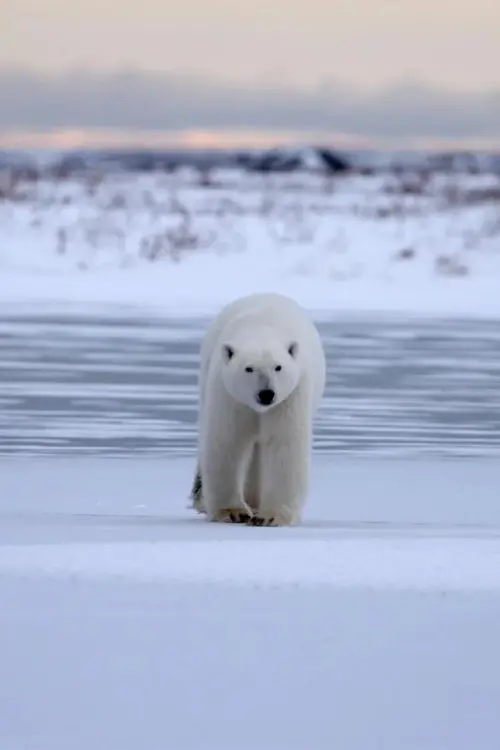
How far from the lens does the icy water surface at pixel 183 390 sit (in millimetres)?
6789

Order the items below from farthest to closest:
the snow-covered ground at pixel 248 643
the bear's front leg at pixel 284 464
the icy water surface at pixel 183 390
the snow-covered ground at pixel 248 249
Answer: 1. the snow-covered ground at pixel 248 249
2. the icy water surface at pixel 183 390
3. the bear's front leg at pixel 284 464
4. the snow-covered ground at pixel 248 643

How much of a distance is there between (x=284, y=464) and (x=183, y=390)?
375 centimetres

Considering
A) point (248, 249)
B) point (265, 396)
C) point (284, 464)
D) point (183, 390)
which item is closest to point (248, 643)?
point (265, 396)

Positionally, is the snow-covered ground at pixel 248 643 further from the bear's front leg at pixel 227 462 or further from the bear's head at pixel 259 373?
the bear's front leg at pixel 227 462

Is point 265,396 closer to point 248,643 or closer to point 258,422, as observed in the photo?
point 258,422

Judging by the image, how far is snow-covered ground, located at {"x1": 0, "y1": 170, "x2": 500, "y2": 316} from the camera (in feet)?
52.1

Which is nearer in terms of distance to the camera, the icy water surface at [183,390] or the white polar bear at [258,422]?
the white polar bear at [258,422]

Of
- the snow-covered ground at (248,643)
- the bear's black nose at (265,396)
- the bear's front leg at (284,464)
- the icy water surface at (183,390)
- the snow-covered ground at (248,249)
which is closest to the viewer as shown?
the snow-covered ground at (248,643)

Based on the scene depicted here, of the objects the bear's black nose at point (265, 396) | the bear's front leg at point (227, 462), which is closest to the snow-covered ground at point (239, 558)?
the bear's front leg at point (227, 462)

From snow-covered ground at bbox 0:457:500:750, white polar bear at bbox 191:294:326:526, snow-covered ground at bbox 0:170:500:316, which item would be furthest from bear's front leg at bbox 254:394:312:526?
snow-covered ground at bbox 0:170:500:316

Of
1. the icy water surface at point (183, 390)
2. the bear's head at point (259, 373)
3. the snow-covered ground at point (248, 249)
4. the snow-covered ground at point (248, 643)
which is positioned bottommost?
the snow-covered ground at point (248, 643)

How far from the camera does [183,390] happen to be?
8.23 metres

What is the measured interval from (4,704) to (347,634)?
598 mm

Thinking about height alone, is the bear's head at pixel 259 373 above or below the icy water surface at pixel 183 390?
below
